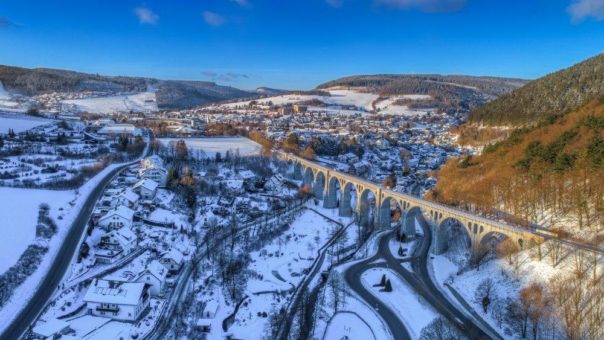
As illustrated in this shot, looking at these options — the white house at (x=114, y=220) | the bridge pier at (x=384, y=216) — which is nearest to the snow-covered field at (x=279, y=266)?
the bridge pier at (x=384, y=216)

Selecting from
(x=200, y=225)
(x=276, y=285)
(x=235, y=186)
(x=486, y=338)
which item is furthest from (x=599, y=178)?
(x=235, y=186)

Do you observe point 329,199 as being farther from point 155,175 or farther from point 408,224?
point 155,175

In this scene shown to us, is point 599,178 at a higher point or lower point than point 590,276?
higher

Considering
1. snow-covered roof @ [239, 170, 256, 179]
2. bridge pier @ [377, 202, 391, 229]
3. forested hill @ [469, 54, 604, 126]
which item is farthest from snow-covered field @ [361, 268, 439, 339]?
forested hill @ [469, 54, 604, 126]

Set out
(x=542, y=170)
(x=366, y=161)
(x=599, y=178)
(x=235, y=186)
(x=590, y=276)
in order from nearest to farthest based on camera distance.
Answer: (x=590, y=276)
(x=599, y=178)
(x=542, y=170)
(x=235, y=186)
(x=366, y=161)

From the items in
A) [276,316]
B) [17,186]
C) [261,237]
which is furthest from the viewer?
[17,186]

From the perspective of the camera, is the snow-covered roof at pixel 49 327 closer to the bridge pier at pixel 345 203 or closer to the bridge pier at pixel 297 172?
the bridge pier at pixel 345 203

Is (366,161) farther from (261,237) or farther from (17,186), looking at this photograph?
(17,186)
